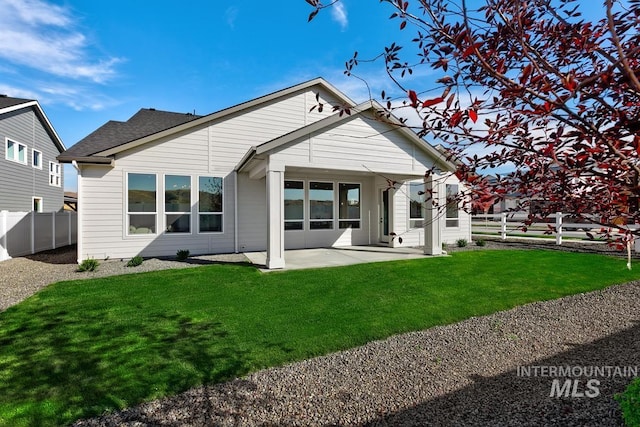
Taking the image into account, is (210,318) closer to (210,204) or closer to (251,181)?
(210,204)

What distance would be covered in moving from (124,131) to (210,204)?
524 cm

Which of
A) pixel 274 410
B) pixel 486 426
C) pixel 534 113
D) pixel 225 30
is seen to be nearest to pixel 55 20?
pixel 225 30

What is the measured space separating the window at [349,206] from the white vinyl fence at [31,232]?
1207 centimetres

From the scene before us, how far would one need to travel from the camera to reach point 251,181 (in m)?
11.9

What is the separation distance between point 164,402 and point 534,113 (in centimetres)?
381

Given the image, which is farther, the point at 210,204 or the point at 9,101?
the point at 9,101

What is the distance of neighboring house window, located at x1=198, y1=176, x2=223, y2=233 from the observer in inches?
443

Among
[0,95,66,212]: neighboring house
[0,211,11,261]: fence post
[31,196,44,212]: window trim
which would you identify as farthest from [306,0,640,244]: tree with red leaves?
[31,196,44,212]: window trim

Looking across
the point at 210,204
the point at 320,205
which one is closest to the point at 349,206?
the point at 320,205

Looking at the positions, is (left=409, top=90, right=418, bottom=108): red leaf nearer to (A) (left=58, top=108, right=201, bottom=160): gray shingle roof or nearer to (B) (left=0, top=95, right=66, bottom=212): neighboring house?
(A) (left=58, top=108, right=201, bottom=160): gray shingle roof

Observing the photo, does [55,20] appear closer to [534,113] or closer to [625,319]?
[534,113]

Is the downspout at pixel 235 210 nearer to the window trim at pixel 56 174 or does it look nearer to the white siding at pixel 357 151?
the white siding at pixel 357 151

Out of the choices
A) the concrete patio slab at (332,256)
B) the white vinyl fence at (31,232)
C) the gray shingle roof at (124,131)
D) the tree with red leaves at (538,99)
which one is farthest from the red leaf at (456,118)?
the white vinyl fence at (31,232)

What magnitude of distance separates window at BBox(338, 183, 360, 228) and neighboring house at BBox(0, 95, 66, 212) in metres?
15.4
